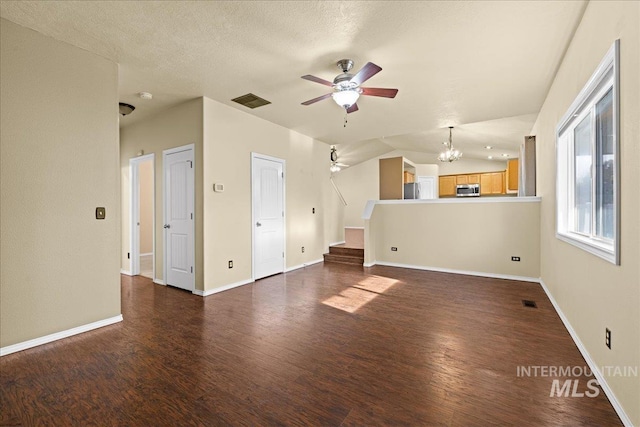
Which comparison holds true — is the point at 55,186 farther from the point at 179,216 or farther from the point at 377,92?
the point at 377,92

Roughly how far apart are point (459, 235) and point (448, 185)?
20.9 ft

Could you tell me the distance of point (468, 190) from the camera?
10250 millimetres

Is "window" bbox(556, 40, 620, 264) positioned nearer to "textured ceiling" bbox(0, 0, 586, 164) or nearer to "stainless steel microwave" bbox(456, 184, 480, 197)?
"textured ceiling" bbox(0, 0, 586, 164)

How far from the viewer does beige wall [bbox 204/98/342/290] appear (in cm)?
421

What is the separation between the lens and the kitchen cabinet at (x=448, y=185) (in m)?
11.0

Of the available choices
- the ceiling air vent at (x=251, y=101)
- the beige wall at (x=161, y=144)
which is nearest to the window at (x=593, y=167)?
the ceiling air vent at (x=251, y=101)

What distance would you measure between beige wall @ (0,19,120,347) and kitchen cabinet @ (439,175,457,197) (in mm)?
10680

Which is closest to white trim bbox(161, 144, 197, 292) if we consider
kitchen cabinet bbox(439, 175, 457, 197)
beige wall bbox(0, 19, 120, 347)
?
beige wall bbox(0, 19, 120, 347)

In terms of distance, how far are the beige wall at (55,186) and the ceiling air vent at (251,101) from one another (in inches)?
59.1

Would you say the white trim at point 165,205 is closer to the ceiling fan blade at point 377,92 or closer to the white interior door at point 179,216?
the white interior door at point 179,216

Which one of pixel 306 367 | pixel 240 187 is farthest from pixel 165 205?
pixel 306 367

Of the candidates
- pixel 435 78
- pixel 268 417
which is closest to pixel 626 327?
pixel 268 417

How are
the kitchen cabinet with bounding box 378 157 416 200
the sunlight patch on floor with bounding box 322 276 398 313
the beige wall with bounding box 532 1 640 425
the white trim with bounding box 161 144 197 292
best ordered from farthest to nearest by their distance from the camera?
the kitchen cabinet with bounding box 378 157 416 200 → the white trim with bounding box 161 144 197 292 → the sunlight patch on floor with bounding box 322 276 398 313 → the beige wall with bounding box 532 1 640 425

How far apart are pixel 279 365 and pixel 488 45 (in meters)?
3.50
